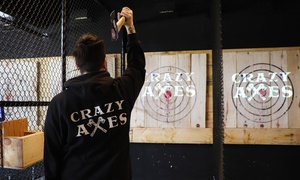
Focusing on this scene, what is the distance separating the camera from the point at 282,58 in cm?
252

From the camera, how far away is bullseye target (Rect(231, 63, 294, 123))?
251 centimetres

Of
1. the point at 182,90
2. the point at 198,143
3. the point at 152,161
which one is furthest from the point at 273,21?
the point at 152,161

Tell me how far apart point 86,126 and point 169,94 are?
1.91m

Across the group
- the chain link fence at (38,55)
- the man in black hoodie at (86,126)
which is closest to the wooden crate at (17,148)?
the man in black hoodie at (86,126)

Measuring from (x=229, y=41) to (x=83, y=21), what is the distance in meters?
1.82

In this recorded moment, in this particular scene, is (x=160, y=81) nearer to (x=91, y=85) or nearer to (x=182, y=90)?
(x=182, y=90)

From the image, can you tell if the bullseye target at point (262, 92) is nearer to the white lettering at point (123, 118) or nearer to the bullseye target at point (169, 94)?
the bullseye target at point (169, 94)

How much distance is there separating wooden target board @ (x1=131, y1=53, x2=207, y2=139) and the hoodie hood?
72.7 inches

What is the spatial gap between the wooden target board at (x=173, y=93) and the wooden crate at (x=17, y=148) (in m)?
1.65

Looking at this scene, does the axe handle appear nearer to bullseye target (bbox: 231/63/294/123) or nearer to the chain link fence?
the chain link fence

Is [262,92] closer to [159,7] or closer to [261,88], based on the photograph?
[261,88]

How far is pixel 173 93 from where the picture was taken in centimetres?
270

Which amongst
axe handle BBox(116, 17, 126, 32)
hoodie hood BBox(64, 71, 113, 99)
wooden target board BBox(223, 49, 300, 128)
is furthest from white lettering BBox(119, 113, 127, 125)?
wooden target board BBox(223, 49, 300, 128)

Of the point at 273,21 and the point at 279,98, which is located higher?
the point at 273,21
